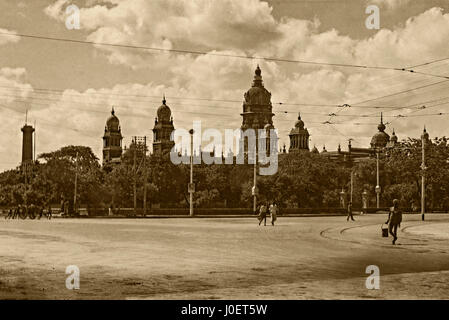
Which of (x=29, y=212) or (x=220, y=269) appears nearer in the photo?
(x=220, y=269)

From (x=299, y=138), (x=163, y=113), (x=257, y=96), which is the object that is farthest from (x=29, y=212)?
(x=299, y=138)

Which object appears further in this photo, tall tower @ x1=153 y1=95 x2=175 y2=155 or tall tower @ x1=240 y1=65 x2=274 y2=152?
tall tower @ x1=153 y1=95 x2=175 y2=155

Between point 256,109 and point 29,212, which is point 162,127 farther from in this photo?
point 29,212

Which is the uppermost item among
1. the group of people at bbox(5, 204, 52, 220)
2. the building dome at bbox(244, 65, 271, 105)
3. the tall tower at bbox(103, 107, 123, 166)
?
the building dome at bbox(244, 65, 271, 105)

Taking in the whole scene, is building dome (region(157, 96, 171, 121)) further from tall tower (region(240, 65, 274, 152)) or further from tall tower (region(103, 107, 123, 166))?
tall tower (region(240, 65, 274, 152))

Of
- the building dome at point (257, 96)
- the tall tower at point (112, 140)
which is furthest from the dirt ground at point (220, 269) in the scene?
the tall tower at point (112, 140)

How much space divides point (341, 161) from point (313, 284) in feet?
565

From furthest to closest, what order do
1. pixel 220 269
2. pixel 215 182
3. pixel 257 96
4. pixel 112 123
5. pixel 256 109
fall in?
1. pixel 112 123
2. pixel 257 96
3. pixel 256 109
4. pixel 215 182
5. pixel 220 269

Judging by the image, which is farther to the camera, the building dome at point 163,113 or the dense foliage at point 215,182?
the building dome at point 163,113

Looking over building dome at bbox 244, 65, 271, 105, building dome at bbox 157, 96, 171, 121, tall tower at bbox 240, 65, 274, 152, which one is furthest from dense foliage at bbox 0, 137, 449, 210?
building dome at bbox 157, 96, 171, 121

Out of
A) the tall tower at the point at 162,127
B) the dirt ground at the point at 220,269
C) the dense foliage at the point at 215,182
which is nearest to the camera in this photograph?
the dirt ground at the point at 220,269

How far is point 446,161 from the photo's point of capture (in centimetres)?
8600

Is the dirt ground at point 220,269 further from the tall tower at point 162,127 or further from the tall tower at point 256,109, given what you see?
the tall tower at point 162,127
